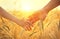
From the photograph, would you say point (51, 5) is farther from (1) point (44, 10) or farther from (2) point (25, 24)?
(2) point (25, 24)

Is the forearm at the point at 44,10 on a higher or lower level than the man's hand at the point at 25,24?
higher

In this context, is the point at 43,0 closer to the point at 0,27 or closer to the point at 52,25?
the point at 52,25

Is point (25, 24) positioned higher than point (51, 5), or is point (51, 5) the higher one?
point (51, 5)

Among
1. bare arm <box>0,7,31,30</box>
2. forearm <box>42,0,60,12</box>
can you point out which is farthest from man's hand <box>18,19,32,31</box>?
forearm <box>42,0,60,12</box>

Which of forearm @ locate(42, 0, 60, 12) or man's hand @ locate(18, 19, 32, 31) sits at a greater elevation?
forearm @ locate(42, 0, 60, 12)

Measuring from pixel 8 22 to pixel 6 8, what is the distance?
0.43 feet

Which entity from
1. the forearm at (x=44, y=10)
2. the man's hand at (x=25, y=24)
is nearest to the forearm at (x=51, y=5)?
the forearm at (x=44, y=10)

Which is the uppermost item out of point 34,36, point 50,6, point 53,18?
point 50,6

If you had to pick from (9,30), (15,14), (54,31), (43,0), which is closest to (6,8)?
(15,14)

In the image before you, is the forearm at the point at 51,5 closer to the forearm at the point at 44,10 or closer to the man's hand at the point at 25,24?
the forearm at the point at 44,10

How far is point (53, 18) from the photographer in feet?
5.01

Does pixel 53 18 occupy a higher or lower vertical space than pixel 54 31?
higher

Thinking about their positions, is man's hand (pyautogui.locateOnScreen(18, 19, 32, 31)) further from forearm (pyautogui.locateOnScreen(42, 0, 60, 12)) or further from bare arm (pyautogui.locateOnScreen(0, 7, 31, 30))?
forearm (pyautogui.locateOnScreen(42, 0, 60, 12))

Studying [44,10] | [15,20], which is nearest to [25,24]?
[15,20]
